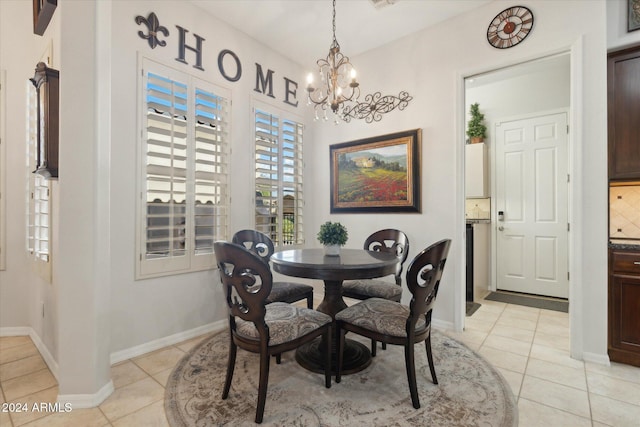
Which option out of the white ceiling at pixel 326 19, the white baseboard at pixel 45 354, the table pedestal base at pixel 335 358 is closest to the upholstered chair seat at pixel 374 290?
the table pedestal base at pixel 335 358

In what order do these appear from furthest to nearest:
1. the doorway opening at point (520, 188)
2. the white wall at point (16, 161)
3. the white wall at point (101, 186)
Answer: the doorway opening at point (520, 188) → the white wall at point (16, 161) → the white wall at point (101, 186)

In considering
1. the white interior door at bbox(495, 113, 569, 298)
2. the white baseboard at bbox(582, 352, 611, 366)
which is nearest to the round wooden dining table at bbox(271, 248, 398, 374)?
the white baseboard at bbox(582, 352, 611, 366)

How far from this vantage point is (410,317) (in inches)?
69.2

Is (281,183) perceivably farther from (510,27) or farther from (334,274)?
(510,27)

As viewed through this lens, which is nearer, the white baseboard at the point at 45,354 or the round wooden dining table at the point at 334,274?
the round wooden dining table at the point at 334,274

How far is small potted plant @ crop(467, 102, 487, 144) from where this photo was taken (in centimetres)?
448

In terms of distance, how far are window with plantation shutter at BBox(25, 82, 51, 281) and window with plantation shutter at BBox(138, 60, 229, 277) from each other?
0.69m

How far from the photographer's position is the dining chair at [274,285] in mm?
2598

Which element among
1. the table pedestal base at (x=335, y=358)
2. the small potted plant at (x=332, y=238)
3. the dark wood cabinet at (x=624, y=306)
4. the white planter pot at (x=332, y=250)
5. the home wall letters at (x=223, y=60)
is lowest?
the table pedestal base at (x=335, y=358)

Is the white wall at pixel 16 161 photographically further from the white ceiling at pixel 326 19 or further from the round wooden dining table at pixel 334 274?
the round wooden dining table at pixel 334 274

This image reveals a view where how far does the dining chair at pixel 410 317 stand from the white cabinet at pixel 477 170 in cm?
312

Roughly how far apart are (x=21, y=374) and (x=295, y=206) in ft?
9.48

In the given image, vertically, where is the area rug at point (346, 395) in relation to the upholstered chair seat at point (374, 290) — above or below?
below

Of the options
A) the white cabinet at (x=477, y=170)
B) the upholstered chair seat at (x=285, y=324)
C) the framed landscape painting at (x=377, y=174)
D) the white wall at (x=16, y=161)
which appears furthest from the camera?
the white cabinet at (x=477, y=170)
